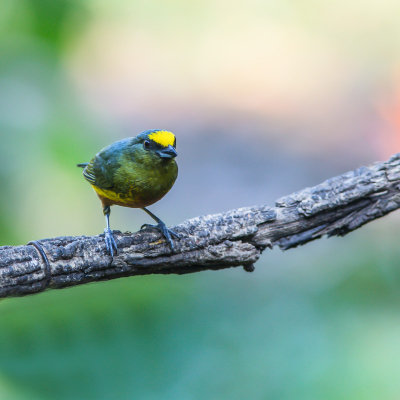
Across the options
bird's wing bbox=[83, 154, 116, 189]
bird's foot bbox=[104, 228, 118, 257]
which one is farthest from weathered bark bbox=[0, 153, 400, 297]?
bird's wing bbox=[83, 154, 116, 189]

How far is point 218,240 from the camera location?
7.17ft

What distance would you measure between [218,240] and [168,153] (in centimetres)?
54

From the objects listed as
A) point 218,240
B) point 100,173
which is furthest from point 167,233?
point 100,173

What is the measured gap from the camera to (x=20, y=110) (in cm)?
384

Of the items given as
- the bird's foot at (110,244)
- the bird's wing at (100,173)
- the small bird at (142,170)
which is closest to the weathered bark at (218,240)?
the bird's foot at (110,244)

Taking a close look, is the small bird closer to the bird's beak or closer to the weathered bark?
the bird's beak

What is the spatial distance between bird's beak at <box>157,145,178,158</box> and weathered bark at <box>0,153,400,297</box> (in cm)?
39

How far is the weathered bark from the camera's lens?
5.96 ft

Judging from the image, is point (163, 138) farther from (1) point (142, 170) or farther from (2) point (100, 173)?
(2) point (100, 173)

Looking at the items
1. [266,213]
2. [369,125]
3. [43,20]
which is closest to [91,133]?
[43,20]

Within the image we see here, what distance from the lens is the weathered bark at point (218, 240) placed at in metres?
1.82

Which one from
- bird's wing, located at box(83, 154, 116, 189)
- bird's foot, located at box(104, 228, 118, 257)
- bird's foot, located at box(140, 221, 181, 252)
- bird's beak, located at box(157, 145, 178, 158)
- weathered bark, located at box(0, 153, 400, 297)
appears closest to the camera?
weathered bark, located at box(0, 153, 400, 297)

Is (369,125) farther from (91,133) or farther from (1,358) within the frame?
(1,358)

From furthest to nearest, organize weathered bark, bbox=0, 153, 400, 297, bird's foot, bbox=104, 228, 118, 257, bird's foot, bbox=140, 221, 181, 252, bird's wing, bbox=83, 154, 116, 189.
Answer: bird's wing, bbox=83, 154, 116, 189
bird's foot, bbox=140, 221, 181, 252
bird's foot, bbox=104, 228, 118, 257
weathered bark, bbox=0, 153, 400, 297
